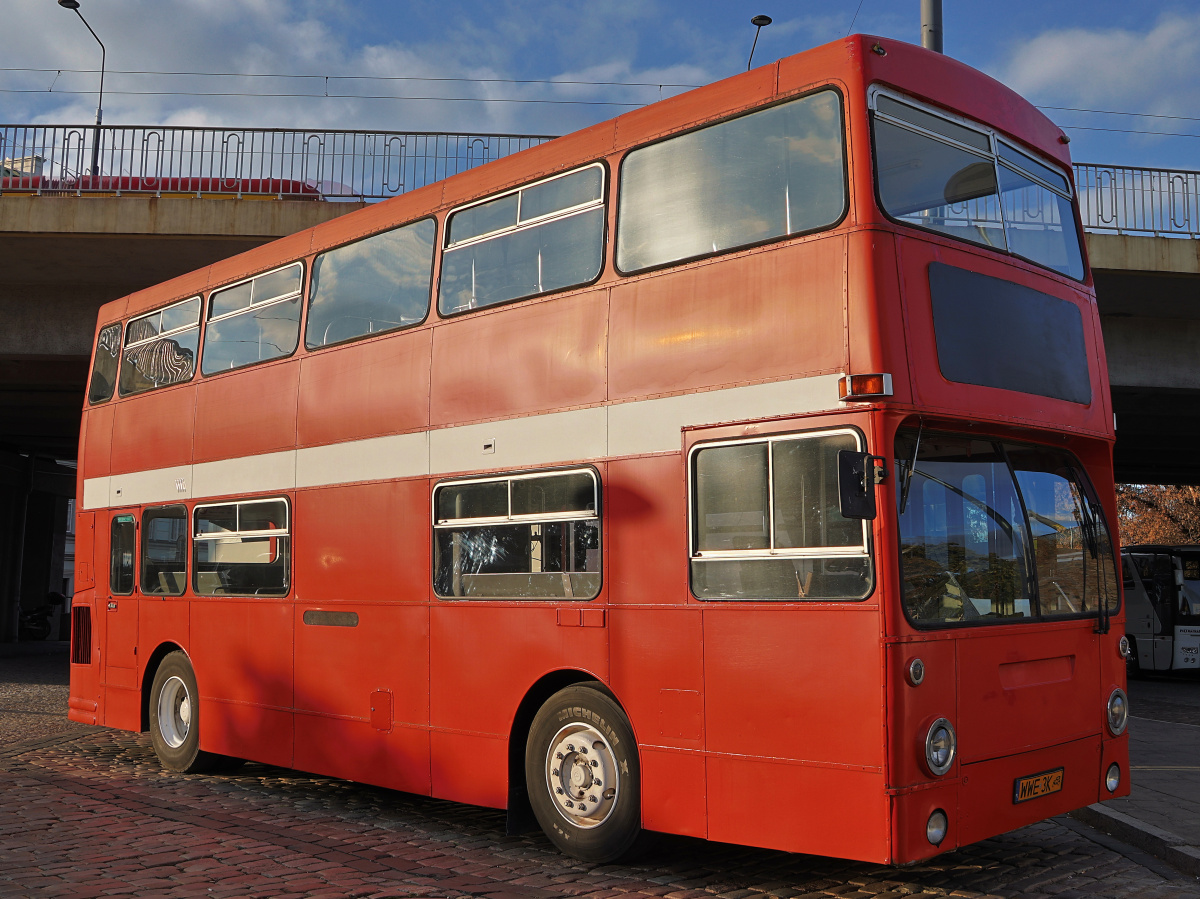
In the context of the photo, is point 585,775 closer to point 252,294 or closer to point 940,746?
point 940,746

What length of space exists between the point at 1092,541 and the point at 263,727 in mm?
6684

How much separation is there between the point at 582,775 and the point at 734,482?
2098 millimetres

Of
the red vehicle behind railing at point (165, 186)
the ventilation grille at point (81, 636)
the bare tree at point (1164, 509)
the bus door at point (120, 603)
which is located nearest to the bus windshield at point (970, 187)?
the bus door at point (120, 603)

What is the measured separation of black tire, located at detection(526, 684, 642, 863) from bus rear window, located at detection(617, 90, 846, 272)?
2739 millimetres

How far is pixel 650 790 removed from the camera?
21.1ft

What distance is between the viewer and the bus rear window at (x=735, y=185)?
6.08 m

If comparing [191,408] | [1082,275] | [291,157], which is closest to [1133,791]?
[1082,275]

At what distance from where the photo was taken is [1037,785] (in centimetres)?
613

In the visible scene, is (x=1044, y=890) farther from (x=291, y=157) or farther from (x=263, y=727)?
(x=291, y=157)

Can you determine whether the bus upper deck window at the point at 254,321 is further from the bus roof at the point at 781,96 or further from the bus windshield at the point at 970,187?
the bus windshield at the point at 970,187

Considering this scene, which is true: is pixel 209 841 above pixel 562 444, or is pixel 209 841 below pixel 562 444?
below

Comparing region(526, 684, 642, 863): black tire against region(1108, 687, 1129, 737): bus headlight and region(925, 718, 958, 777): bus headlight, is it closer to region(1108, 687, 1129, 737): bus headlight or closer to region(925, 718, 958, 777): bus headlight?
region(925, 718, 958, 777): bus headlight

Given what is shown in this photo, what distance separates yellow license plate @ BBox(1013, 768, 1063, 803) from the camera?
19.6ft

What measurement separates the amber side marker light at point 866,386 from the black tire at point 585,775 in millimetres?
2397
